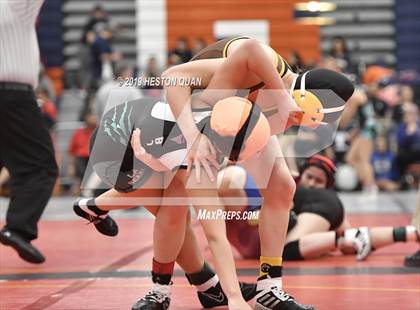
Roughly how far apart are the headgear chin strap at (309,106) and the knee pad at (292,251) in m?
1.81

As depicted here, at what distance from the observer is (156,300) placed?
3.75m

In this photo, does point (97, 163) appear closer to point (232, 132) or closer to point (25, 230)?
point (232, 132)

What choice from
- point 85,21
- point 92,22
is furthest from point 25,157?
point 85,21

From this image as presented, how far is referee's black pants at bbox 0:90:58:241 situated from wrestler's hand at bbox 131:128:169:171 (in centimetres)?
189

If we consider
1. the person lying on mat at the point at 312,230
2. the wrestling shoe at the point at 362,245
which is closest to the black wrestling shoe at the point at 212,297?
the person lying on mat at the point at 312,230

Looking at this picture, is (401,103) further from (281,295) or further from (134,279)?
(281,295)

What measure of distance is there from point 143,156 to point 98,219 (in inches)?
28.8

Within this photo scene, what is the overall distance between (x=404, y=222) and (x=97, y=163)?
3.91 meters

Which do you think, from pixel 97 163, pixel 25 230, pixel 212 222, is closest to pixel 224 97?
pixel 212 222

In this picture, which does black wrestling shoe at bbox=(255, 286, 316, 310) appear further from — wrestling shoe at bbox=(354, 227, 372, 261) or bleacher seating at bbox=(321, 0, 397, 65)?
bleacher seating at bbox=(321, 0, 397, 65)

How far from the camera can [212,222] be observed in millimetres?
3340

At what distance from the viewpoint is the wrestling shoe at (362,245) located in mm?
5344

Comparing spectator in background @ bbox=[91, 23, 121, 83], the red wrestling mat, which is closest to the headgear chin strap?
the red wrestling mat

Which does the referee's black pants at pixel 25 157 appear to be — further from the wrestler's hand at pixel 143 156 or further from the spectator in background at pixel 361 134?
the spectator in background at pixel 361 134
